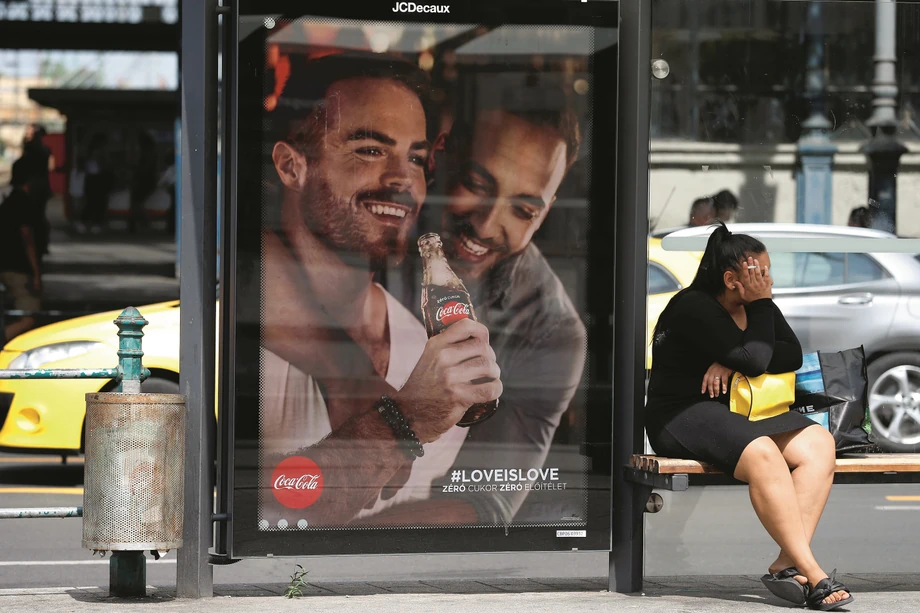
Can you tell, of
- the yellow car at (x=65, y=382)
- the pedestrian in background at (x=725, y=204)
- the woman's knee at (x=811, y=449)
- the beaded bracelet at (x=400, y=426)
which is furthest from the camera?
the yellow car at (x=65, y=382)

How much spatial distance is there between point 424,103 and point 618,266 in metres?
1.06

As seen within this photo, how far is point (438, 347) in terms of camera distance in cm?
563

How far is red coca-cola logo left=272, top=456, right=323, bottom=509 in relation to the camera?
18.0 ft

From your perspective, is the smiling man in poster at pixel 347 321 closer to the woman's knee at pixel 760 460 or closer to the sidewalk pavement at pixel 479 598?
the sidewalk pavement at pixel 479 598

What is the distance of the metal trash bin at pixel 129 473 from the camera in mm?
5207

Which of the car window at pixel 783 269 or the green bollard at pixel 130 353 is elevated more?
the car window at pixel 783 269

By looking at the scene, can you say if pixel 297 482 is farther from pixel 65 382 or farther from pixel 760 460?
pixel 65 382

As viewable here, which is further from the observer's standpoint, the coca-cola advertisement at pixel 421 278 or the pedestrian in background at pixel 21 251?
the pedestrian in background at pixel 21 251

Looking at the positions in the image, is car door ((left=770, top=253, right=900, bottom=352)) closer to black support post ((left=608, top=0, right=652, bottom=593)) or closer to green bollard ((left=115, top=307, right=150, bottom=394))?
black support post ((left=608, top=0, right=652, bottom=593))

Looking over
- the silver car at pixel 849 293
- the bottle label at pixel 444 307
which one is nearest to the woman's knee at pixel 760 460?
the silver car at pixel 849 293

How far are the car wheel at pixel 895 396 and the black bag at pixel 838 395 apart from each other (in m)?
0.70

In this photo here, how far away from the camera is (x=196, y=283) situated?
545cm

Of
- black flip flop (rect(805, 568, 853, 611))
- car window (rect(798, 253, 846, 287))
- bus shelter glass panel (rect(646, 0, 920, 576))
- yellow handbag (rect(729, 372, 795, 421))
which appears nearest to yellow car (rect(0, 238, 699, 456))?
bus shelter glass panel (rect(646, 0, 920, 576))

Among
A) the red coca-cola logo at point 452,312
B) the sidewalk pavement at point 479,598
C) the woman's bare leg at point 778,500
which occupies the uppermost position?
the red coca-cola logo at point 452,312
